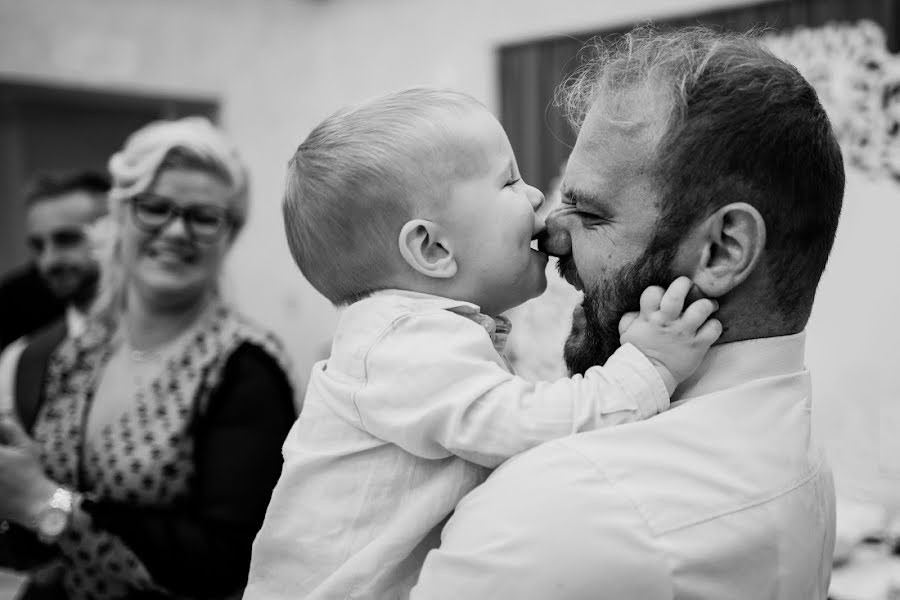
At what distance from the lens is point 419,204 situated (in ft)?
4.29

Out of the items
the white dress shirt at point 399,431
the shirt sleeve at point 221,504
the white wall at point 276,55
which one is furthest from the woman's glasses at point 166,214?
the white wall at point 276,55

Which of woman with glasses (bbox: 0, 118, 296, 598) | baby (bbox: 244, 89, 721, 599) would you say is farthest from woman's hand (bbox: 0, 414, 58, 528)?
baby (bbox: 244, 89, 721, 599)

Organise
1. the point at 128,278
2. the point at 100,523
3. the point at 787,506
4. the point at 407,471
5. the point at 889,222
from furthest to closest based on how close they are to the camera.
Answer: the point at 889,222
the point at 128,278
the point at 100,523
the point at 407,471
the point at 787,506

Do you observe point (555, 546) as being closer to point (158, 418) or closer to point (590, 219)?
point (590, 219)

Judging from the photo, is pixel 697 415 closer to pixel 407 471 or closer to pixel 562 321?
pixel 407 471

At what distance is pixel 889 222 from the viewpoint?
3988mm

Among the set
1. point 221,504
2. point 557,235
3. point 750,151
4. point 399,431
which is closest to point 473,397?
point 399,431

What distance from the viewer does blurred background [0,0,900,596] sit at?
3.98 meters

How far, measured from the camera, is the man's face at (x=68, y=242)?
11.8ft

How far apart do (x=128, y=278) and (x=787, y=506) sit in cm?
189

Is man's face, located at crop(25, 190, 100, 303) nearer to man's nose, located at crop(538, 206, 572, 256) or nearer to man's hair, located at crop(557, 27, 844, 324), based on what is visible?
man's nose, located at crop(538, 206, 572, 256)

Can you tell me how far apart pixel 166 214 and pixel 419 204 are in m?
1.20

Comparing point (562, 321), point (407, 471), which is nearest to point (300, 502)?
point (407, 471)

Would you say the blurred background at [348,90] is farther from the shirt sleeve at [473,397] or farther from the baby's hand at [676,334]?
the baby's hand at [676,334]
